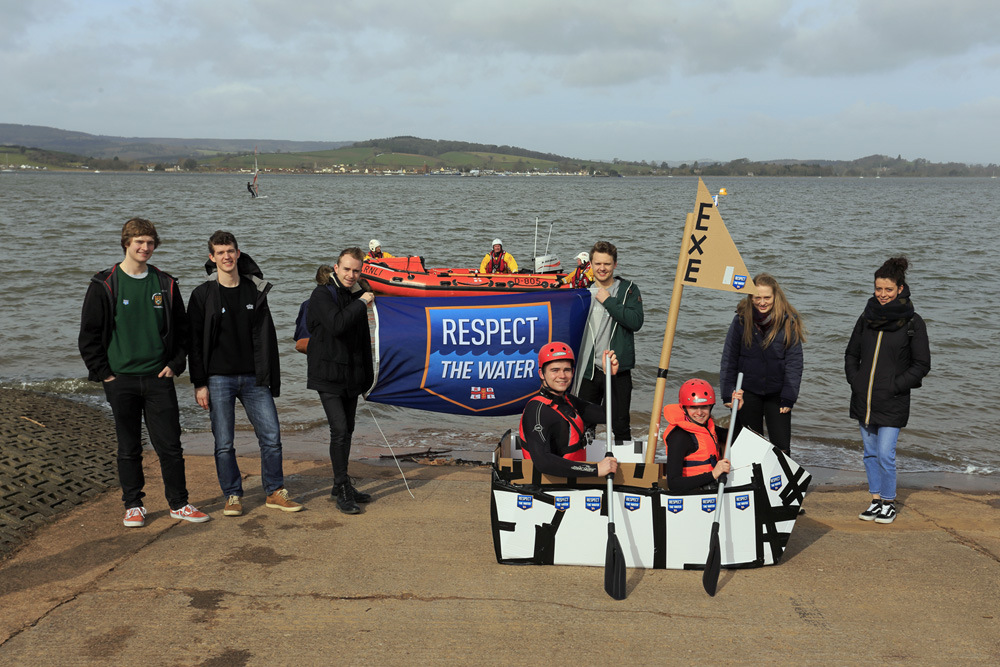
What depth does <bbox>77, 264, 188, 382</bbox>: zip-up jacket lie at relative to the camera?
17.2 ft

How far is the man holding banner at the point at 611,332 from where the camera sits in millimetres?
6281

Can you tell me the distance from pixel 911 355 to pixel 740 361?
1207 millimetres

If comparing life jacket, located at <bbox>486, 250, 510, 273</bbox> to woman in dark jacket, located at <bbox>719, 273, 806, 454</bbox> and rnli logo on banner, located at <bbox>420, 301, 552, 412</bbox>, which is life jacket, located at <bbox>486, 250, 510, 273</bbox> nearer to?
rnli logo on banner, located at <bbox>420, 301, 552, 412</bbox>

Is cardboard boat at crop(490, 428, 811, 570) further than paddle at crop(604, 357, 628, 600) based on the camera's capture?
Yes

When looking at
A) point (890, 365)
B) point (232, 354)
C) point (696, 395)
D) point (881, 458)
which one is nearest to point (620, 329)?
point (696, 395)

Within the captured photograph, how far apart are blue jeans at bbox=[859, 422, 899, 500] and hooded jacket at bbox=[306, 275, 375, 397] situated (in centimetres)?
384

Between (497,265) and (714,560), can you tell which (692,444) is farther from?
(497,265)

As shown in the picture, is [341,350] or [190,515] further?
[341,350]

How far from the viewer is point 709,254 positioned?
221 inches

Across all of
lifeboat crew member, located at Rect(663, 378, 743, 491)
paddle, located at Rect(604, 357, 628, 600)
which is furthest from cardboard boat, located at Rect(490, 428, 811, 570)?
paddle, located at Rect(604, 357, 628, 600)

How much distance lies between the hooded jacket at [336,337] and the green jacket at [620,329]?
1.70m

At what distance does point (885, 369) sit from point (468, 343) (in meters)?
3.17

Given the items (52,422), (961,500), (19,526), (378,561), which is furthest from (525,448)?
(52,422)

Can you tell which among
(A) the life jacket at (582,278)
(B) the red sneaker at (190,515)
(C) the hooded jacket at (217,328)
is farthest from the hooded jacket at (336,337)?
(A) the life jacket at (582,278)
